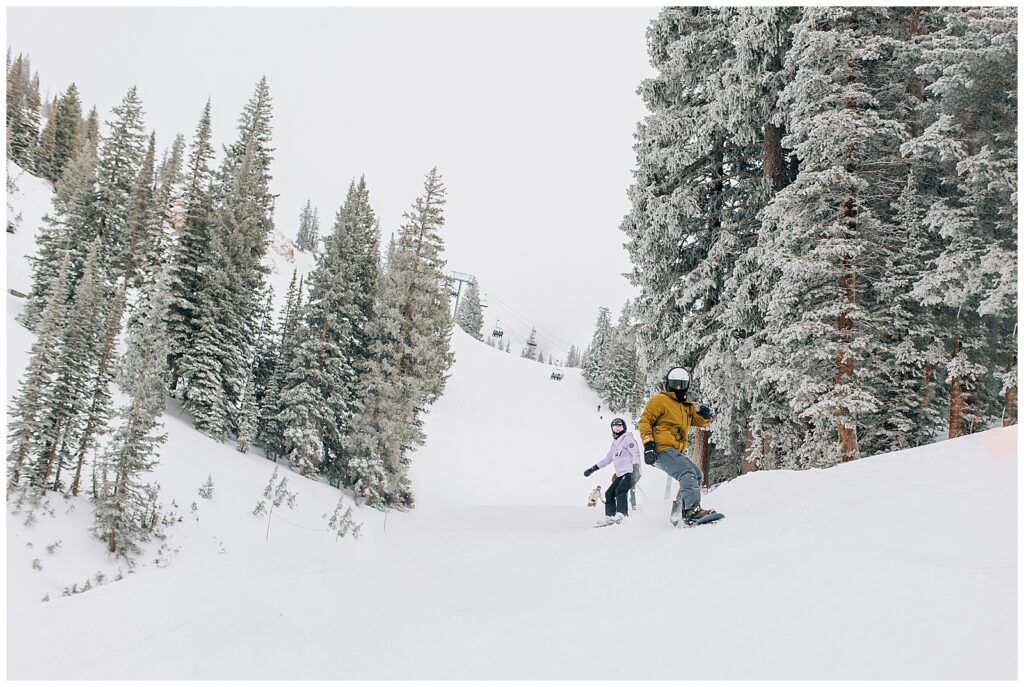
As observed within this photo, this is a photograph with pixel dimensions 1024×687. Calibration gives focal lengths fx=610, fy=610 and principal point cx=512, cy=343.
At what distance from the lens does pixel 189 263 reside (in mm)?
29359

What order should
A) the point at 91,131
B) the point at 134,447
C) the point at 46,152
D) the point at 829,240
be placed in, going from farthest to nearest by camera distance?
the point at 91,131 → the point at 46,152 → the point at 134,447 → the point at 829,240

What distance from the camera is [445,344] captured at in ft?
114

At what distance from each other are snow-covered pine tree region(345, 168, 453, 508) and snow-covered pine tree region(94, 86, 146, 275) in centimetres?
2148

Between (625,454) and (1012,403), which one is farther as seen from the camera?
(1012,403)

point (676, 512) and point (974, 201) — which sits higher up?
point (974, 201)

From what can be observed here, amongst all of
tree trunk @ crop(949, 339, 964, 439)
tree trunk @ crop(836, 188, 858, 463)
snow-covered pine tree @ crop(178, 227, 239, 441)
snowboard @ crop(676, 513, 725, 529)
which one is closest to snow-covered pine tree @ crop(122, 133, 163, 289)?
snow-covered pine tree @ crop(178, 227, 239, 441)

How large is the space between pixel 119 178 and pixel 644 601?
46.0 meters

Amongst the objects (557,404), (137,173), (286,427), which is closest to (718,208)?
(286,427)

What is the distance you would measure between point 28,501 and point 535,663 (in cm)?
1627

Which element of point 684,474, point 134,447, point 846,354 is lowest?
point 134,447

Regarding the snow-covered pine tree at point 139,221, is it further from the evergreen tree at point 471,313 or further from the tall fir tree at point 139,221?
the evergreen tree at point 471,313

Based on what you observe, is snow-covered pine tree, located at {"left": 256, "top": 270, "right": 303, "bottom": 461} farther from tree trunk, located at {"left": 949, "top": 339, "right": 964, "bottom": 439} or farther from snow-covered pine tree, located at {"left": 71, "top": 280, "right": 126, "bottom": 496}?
tree trunk, located at {"left": 949, "top": 339, "right": 964, "bottom": 439}

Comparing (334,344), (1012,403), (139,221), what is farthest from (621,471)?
(139,221)

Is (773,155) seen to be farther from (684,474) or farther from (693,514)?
(693,514)
